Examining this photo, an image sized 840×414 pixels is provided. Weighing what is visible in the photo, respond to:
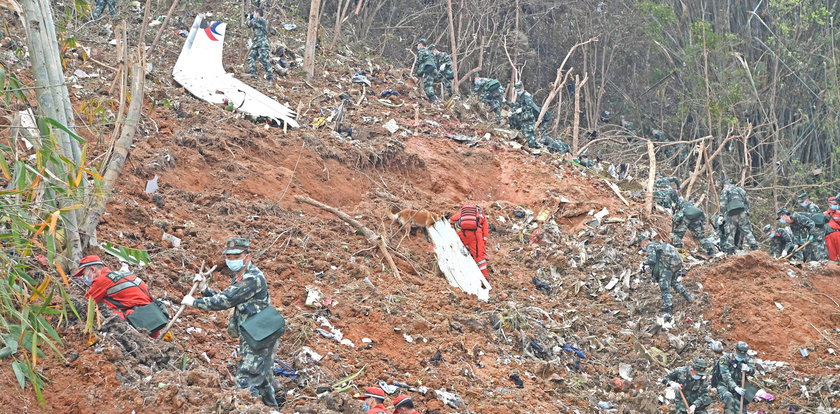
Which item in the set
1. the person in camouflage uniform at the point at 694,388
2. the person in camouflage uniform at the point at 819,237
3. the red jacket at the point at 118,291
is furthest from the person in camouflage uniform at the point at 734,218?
the red jacket at the point at 118,291

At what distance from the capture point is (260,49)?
1460 cm

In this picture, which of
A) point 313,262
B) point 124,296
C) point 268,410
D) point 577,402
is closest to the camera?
point 268,410

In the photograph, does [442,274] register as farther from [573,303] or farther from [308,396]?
[308,396]

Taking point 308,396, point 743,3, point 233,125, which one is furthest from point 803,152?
point 308,396

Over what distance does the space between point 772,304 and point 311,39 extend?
27.4ft

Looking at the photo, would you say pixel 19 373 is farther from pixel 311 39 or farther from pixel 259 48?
pixel 311 39

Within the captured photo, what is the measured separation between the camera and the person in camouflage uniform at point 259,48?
46.6ft

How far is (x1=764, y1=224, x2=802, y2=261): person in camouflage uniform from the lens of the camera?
1280 cm

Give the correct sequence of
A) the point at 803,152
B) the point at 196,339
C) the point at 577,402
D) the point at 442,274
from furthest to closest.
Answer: the point at 803,152 < the point at 442,274 < the point at 577,402 < the point at 196,339

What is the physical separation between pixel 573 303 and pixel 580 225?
2.01 m

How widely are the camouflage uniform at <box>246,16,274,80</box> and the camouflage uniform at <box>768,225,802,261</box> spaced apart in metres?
8.16

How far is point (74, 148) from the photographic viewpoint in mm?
6625

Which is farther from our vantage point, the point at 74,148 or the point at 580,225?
the point at 580,225

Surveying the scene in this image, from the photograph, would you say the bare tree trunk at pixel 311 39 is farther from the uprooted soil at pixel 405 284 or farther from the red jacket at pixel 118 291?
the red jacket at pixel 118 291
